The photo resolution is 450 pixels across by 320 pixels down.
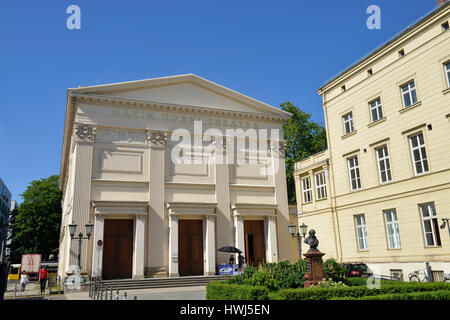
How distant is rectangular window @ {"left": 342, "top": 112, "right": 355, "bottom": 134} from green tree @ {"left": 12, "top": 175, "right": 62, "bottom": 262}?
4628cm

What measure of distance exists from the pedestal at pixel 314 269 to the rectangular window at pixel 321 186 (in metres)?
19.6

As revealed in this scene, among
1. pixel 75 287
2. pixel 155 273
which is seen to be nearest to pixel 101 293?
pixel 75 287

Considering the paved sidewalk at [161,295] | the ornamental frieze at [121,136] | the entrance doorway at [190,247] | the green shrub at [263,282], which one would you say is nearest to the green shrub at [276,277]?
the green shrub at [263,282]

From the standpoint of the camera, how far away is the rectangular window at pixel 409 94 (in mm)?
24953

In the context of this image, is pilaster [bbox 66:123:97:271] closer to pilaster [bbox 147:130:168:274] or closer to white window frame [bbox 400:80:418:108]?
pilaster [bbox 147:130:168:274]

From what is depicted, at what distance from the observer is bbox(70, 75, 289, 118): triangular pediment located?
28.8 m

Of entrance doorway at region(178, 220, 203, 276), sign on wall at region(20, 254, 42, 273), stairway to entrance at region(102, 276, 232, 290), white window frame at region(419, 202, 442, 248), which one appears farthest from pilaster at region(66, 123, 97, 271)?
white window frame at region(419, 202, 442, 248)

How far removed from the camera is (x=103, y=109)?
28266 millimetres

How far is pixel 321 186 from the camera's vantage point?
3406cm

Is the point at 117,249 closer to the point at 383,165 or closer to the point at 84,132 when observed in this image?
the point at 84,132

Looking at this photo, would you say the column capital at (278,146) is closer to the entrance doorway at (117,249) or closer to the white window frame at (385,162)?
the white window frame at (385,162)

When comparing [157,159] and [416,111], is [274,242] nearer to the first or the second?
[157,159]

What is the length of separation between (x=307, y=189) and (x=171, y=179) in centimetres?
1435
